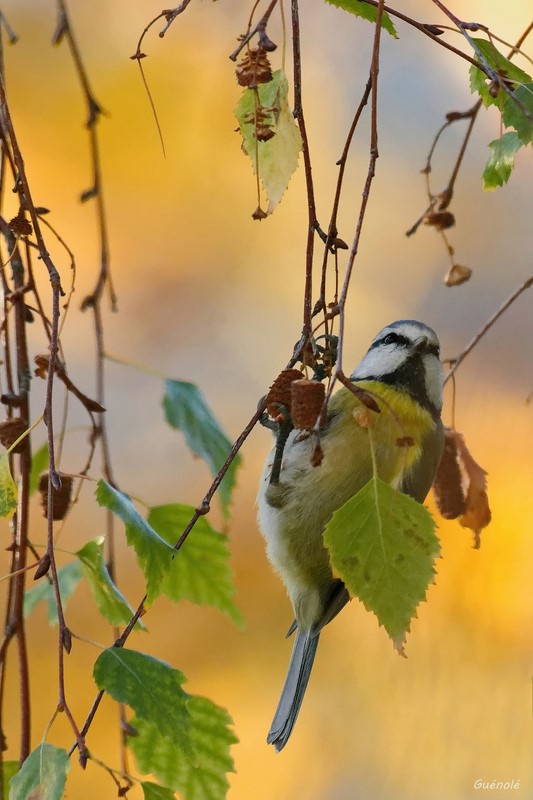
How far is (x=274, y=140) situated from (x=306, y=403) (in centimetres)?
17

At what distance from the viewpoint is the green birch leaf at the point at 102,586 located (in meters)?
0.66

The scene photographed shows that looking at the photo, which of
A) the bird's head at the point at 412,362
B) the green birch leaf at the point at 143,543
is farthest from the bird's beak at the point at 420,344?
the green birch leaf at the point at 143,543

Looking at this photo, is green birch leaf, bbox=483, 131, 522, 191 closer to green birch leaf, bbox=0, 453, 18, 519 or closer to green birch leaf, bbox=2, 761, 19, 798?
green birch leaf, bbox=0, 453, 18, 519

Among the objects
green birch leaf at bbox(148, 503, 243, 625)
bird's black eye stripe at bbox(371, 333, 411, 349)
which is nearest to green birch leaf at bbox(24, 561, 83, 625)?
green birch leaf at bbox(148, 503, 243, 625)

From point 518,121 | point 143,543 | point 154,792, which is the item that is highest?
point 518,121

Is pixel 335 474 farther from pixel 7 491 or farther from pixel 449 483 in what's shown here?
pixel 7 491

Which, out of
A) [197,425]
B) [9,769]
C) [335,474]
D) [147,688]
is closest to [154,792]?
[147,688]

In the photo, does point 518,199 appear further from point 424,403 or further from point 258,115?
point 258,115

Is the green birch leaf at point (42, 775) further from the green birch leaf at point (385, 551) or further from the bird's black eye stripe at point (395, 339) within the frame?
the bird's black eye stripe at point (395, 339)

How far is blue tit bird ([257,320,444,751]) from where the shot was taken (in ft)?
3.08

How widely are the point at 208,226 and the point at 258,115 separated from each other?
3.23ft

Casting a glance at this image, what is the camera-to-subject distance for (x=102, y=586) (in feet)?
2.23

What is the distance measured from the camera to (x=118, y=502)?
594 mm

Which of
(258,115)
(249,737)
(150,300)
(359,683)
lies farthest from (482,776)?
(258,115)
